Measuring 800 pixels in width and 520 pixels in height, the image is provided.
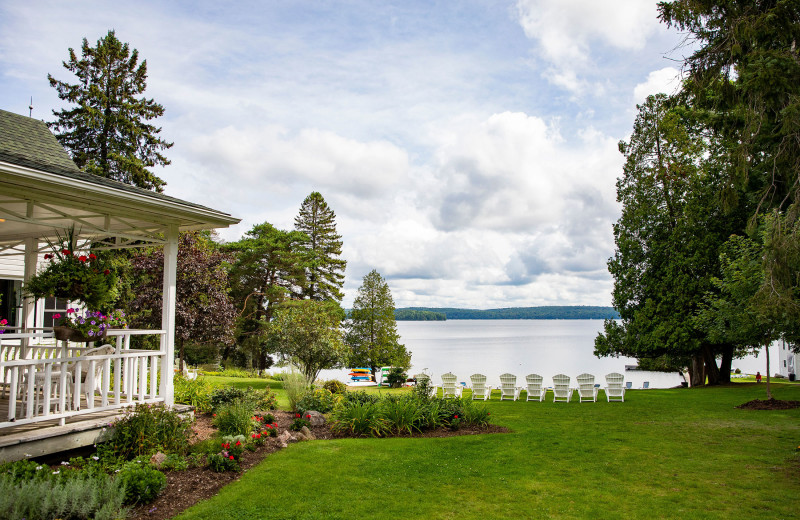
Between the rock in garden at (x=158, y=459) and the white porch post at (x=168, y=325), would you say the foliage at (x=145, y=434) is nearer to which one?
the rock in garden at (x=158, y=459)

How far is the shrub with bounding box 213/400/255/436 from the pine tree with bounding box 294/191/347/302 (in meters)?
32.0

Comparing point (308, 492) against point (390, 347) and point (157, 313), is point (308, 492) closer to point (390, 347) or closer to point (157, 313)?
point (157, 313)

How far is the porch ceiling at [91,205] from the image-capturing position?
20.2ft

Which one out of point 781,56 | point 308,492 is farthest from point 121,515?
point 781,56

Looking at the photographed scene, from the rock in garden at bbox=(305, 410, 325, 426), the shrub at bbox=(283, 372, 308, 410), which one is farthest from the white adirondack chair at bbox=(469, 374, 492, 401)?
the rock in garden at bbox=(305, 410, 325, 426)

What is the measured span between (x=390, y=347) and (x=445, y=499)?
105 feet

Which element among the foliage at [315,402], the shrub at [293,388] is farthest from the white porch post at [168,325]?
the shrub at [293,388]

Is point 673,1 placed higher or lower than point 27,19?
lower

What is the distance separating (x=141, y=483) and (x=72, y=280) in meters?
3.19

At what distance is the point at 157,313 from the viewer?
58.2ft

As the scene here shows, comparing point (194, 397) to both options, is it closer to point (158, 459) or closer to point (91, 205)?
point (158, 459)

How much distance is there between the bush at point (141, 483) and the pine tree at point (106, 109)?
63.8 ft

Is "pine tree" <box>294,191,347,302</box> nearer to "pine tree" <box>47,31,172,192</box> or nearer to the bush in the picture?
"pine tree" <box>47,31,172,192</box>

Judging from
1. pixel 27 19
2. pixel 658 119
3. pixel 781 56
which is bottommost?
pixel 781 56
